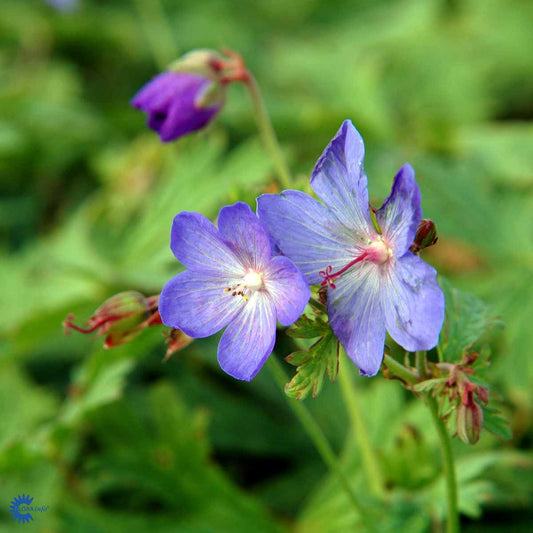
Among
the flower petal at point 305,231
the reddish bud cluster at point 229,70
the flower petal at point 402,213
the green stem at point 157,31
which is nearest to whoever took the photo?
the flower petal at point 402,213

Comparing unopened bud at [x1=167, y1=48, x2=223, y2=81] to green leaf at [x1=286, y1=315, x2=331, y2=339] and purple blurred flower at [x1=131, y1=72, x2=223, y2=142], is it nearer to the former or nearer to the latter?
purple blurred flower at [x1=131, y1=72, x2=223, y2=142]

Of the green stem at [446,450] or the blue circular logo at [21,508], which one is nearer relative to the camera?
the green stem at [446,450]

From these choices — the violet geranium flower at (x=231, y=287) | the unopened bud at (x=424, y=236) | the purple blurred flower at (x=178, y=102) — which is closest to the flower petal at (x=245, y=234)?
the violet geranium flower at (x=231, y=287)

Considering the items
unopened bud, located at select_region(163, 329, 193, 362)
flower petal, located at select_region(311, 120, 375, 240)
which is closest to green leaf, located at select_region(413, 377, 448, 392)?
flower petal, located at select_region(311, 120, 375, 240)

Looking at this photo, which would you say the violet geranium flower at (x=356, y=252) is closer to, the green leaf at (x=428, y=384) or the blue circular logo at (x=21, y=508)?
the green leaf at (x=428, y=384)

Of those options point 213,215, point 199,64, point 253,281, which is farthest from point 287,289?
point 213,215
